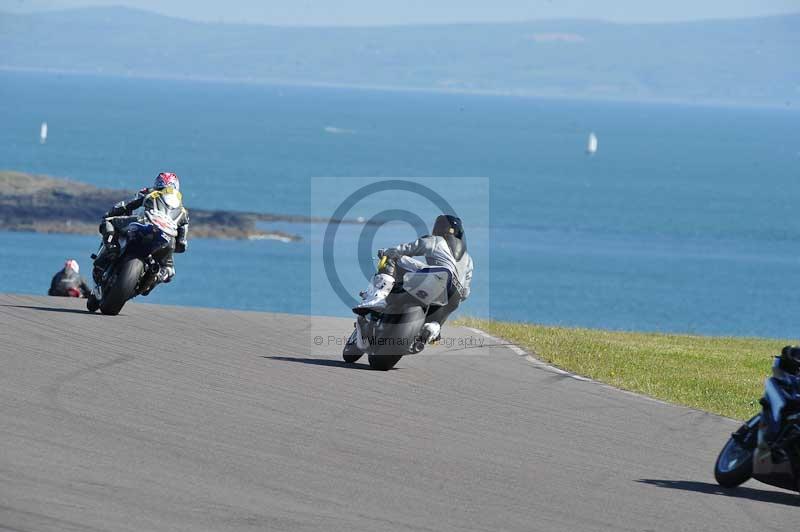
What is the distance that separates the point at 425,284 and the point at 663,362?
582 cm

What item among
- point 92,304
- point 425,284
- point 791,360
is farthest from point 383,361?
point 791,360

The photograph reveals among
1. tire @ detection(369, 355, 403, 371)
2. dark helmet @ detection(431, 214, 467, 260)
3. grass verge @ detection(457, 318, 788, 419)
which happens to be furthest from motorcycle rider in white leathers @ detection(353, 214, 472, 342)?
grass verge @ detection(457, 318, 788, 419)

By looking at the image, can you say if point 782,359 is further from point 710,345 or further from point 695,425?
point 710,345

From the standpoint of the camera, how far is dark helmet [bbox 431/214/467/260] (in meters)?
15.6

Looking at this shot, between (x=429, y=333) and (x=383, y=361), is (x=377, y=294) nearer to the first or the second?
(x=429, y=333)

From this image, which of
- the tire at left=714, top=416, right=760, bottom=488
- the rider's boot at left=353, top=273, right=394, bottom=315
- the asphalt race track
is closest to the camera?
the asphalt race track

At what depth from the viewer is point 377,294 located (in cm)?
1514

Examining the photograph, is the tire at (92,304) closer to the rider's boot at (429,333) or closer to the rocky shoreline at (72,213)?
the rider's boot at (429,333)

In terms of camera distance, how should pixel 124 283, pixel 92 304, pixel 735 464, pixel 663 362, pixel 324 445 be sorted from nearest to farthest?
pixel 735 464 < pixel 324 445 < pixel 124 283 < pixel 92 304 < pixel 663 362

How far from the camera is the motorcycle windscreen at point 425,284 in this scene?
1513 cm

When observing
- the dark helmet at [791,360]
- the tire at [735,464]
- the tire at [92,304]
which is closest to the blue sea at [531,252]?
the tire at [92,304]

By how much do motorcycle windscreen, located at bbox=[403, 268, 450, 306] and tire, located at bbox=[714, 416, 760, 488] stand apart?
4734 mm

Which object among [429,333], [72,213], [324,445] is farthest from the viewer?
[72,213]

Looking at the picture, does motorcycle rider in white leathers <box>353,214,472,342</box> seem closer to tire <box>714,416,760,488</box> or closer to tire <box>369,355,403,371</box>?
tire <box>369,355,403,371</box>
